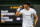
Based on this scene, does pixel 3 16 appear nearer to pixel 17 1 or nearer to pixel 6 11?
pixel 6 11

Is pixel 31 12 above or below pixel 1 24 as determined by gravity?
above

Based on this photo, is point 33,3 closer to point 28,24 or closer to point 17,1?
point 17,1

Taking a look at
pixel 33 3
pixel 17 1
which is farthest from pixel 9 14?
pixel 33 3

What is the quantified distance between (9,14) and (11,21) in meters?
0.41

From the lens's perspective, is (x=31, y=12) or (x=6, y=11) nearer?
(x=31, y=12)

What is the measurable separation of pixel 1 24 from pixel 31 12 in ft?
15.2

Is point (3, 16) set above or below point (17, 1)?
below

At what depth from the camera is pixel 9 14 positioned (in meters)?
10.1

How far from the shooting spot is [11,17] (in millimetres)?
10203

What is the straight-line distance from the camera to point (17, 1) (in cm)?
1009

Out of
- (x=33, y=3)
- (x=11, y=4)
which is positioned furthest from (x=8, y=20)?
(x=33, y=3)

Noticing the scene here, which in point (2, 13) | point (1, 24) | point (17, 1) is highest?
point (17, 1)

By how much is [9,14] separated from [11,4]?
577 mm

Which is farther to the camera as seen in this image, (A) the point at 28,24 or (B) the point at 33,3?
(B) the point at 33,3
